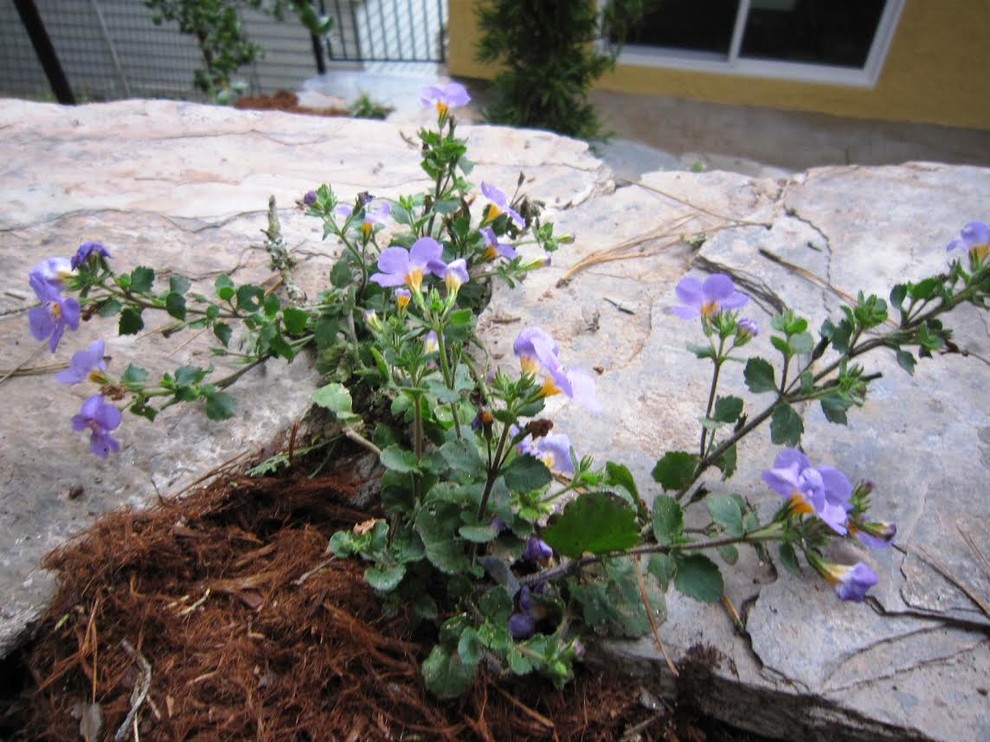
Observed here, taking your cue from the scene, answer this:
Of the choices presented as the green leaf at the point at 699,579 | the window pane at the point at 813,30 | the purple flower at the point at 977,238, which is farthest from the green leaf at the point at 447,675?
the window pane at the point at 813,30

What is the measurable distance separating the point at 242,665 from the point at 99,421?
0.48 m

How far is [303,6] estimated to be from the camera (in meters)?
4.57

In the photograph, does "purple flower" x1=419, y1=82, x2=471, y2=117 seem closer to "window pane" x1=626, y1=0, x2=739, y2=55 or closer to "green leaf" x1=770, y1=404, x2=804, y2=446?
"green leaf" x1=770, y1=404, x2=804, y2=446

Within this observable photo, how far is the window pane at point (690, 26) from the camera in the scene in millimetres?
5094

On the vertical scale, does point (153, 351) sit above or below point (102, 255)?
below

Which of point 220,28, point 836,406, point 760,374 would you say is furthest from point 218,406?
point 220,28

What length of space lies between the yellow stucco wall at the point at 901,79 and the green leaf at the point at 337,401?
432 cm

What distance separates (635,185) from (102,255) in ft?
5.65

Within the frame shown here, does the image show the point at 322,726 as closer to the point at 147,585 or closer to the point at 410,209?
the point at 147,585

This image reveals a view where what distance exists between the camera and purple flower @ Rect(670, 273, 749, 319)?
4.13 ft

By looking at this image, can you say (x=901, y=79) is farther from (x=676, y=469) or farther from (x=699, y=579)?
(x=699, y=579)

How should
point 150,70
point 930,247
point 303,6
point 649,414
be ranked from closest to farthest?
point 649,414, point 930,247, point 303,6, point 150,70

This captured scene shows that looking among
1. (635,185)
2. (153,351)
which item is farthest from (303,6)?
(153,351)

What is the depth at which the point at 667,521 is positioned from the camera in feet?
3.72
